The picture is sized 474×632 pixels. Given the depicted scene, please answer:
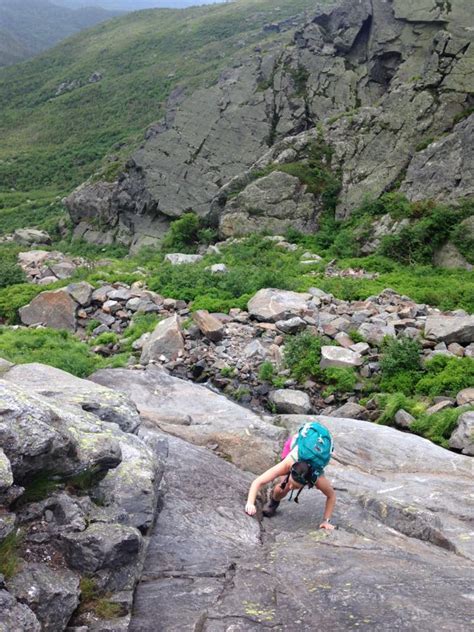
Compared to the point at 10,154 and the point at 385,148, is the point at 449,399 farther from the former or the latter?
the point at 10,154

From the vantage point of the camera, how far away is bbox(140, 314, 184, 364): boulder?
1762cm

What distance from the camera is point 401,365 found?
53.1 feet

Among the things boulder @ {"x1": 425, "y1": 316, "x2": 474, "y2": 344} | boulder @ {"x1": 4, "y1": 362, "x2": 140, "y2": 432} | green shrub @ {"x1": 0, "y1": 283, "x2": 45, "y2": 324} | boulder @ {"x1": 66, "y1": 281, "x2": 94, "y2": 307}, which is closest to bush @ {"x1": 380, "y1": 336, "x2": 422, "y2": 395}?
boulder @ {"x1": 425, "y1": 316, "x2": 474, "y2": 344}

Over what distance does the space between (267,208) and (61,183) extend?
60125 mm

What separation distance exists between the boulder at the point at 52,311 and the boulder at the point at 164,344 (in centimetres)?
430

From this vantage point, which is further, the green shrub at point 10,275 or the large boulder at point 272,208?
the large boulder at point 272,208

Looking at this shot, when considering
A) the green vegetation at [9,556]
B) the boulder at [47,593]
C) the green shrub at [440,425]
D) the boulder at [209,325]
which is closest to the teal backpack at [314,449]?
the boulder at [47,593]

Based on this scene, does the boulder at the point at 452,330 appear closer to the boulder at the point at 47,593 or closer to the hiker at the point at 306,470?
the hiker at the point at 306,470

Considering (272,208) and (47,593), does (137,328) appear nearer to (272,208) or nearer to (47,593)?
(47,593)

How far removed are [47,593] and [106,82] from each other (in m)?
138

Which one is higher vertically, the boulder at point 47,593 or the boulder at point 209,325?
the boulder at point 47,593

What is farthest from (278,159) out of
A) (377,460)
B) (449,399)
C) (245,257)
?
(377,460)

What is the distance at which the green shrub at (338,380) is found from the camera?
52.1 feet

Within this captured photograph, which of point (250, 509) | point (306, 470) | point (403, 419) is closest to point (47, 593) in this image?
point (250, 509)
